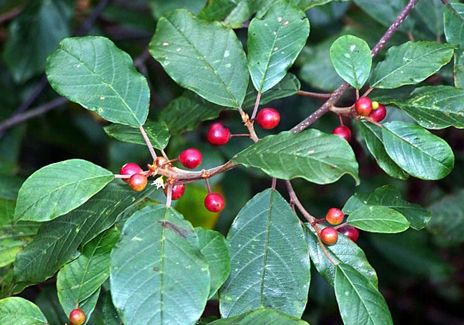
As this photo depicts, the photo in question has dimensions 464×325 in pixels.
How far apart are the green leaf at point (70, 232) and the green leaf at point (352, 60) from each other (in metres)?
0.32

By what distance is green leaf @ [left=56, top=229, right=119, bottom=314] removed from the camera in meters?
0.93

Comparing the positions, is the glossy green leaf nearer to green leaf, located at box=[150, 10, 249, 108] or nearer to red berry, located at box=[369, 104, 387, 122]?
red berry, located at box=[369, 104, 387, 122]

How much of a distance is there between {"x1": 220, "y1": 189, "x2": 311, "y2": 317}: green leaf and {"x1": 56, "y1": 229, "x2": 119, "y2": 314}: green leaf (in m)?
0.16

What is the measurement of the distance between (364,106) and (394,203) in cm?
17

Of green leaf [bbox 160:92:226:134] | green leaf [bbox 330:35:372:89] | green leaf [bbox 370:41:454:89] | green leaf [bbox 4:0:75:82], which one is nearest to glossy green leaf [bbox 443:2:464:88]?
green leaf [bbox 370:41:454:89]

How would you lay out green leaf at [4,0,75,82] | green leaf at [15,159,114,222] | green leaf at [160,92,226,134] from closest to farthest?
green leaf at [15,159,114,222], green leaf at [160,92,226,134], green leaf at [4,0,75,82]

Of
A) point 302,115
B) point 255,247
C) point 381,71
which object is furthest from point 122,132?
point 302,115

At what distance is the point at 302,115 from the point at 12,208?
1161mm

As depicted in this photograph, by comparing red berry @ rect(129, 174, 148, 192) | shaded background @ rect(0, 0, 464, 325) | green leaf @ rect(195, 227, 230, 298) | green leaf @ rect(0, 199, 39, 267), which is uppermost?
red berry @ rect(129, 174, 148, 192)

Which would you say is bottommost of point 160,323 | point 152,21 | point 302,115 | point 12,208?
point 302,115

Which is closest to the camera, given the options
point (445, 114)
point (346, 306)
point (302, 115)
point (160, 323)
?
point (160, 323)

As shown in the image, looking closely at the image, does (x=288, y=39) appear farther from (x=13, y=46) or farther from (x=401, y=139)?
(x=13, y=46)

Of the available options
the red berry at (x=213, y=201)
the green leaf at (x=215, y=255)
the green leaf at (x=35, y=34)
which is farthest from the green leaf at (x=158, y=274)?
the green leaf at (x=35, y=34)

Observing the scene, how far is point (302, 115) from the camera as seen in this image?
2191 millimetres
